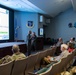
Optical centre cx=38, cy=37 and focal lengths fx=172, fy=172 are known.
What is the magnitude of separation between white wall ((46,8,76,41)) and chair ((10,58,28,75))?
12.4 metres

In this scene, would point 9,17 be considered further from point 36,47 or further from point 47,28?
point 47,28

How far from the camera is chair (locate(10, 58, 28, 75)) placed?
312cm

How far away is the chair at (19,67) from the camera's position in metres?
3.12

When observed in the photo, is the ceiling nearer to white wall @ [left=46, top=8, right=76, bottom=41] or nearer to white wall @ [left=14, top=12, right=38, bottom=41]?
white wall @ [left=14, top=12, right=38, bottom=41]

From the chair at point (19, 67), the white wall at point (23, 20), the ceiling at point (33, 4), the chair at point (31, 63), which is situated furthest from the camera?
the white wall at point (23, 20)

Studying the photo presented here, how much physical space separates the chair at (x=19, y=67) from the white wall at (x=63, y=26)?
12443 millimetres

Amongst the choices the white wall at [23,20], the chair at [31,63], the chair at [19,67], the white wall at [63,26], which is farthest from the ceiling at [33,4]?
the chair at [19,67]

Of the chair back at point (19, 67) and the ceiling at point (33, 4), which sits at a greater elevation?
the ceiling at point (33, 4)

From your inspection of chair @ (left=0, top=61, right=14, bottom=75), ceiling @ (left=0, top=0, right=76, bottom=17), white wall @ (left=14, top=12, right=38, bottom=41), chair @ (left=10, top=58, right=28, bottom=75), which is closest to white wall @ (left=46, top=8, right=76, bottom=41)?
white wall @ (left=14, top=12, right=38, bottom=41)

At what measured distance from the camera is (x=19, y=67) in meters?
3.28

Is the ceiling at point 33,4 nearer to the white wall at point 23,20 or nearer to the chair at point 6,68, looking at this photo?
the white wall at point 23,20

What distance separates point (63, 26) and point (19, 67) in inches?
505

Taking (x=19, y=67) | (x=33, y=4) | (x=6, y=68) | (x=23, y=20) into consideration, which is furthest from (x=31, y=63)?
(x=23, y=20)

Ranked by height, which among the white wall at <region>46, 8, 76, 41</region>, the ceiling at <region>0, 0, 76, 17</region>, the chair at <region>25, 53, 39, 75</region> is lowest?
the chair at <region>25, 53, 39, 75</region>
